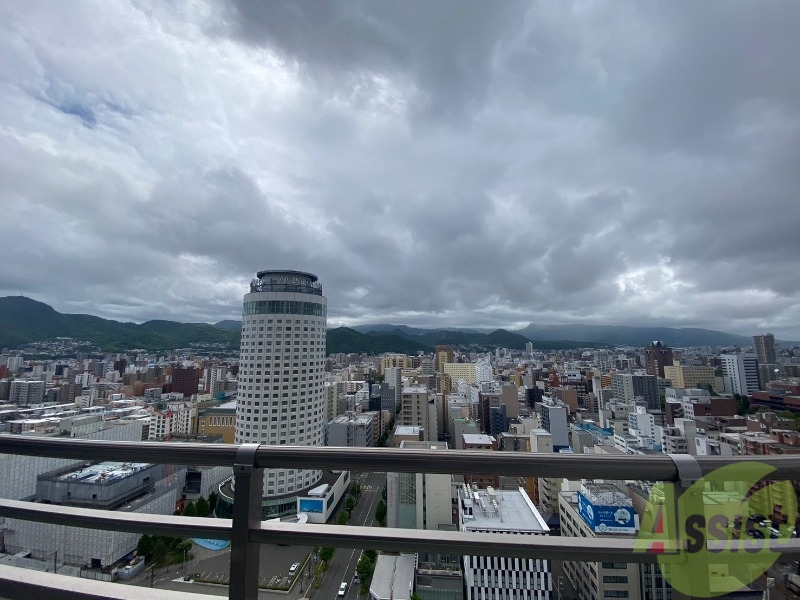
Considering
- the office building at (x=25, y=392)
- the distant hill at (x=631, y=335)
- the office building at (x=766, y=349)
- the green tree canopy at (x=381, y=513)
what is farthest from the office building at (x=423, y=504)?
the distant hill at (x=631, y=335)

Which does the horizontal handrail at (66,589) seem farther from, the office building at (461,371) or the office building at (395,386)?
the office building at (461,371)


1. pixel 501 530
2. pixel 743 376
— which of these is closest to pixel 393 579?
pixel 501 530

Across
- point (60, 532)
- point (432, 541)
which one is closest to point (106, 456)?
point (432, 541)

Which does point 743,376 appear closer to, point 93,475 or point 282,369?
point 282,369

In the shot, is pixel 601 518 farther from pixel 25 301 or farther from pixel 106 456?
pixel 25 301

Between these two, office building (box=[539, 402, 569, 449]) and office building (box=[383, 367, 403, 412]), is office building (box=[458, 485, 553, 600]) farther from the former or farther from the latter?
office building (box=[383, 367, 403, 412])

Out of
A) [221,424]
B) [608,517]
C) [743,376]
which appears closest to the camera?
[608,517]
